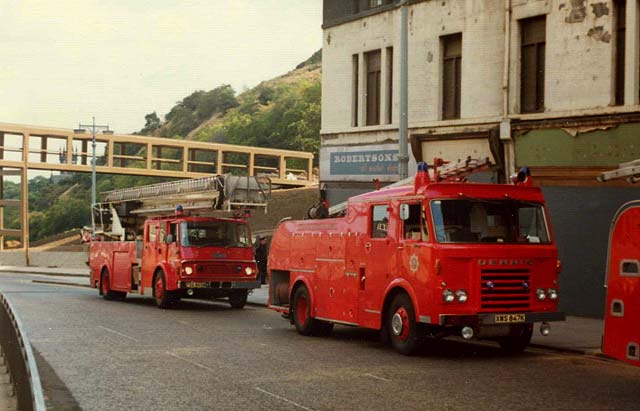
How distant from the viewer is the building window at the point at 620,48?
21844mm

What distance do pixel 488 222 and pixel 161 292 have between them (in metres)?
12.8

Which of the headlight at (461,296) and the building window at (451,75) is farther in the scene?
the building window at (451,75)

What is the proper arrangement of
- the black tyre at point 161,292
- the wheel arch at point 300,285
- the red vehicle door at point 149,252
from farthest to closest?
the red vehicle door at point 149,252
the black tyre at point 161,292
the wheel arch at point 300,285

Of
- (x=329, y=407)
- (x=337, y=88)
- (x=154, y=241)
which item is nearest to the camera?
(x=329, y=407)

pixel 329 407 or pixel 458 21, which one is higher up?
pixel 458 21

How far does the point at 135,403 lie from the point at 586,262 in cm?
1397

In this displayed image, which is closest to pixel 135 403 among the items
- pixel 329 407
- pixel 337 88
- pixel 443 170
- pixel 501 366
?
pixel 329 407

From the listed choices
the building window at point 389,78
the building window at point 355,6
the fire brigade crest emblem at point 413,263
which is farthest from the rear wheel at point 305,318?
the building window at point 355,6

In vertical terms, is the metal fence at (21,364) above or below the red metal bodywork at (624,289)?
below

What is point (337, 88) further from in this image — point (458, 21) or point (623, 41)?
point (623, 41)

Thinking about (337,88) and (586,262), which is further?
(337,88)

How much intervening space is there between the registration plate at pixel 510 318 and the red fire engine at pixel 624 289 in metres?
2.96

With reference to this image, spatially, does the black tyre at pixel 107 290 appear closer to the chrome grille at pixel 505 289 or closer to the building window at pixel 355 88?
the building window at pixel 355 88

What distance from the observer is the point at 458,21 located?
2664 cm
